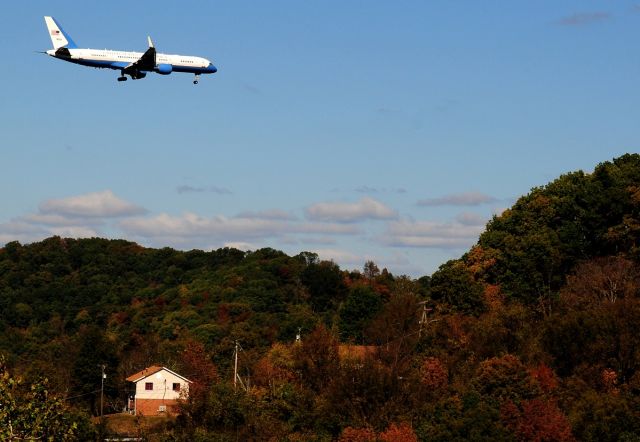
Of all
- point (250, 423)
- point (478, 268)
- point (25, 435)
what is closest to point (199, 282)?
point (478, 268)

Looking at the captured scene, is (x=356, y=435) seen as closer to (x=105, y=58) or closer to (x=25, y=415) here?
(x=25, y=415)

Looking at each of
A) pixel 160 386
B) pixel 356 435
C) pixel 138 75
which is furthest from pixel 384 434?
pixel 160 386

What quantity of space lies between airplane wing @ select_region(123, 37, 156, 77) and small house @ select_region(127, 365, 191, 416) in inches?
1557

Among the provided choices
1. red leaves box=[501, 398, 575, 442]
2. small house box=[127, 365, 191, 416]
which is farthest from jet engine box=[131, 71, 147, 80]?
small house box=[127, 365, 191, 416]

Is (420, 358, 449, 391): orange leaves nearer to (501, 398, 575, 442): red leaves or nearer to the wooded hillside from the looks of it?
the wooded hillside

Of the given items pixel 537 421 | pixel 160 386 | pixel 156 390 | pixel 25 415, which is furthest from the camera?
pixel 156 390

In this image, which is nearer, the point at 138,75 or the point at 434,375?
the point at 434,375

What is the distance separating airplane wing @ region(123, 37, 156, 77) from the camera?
9112 centimetres

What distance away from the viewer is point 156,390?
122m

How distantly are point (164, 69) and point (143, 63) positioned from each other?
3736 millimetres

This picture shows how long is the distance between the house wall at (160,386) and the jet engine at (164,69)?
1488 inches

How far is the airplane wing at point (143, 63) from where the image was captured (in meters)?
91.1

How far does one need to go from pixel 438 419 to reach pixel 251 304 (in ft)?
356

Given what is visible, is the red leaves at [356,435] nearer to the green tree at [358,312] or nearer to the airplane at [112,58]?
the airplane at [112,58]
